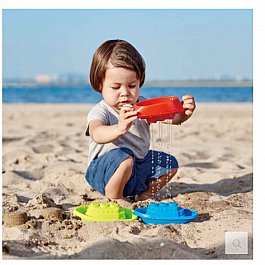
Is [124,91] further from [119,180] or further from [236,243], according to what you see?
[236,243]

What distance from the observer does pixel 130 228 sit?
189 centimetres

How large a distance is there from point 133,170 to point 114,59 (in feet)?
2.58

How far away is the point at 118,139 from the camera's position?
2.52 m

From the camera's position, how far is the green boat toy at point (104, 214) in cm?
204

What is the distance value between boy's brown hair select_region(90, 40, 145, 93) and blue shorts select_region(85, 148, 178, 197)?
499 millimetres

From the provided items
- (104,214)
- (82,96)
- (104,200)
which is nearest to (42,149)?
(104,200)

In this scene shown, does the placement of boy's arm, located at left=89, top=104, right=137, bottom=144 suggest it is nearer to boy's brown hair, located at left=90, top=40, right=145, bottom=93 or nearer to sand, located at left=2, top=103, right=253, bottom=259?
boy's brown hair, located at left=90, top=40, right=145, bottom=93

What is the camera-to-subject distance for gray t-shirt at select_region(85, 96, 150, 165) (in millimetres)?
2428

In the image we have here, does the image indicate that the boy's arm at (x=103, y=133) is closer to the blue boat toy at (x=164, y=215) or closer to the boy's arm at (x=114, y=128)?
the boy's arm at (x=114, y=128)

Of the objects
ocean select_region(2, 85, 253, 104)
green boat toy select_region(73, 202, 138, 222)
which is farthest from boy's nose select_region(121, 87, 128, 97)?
ocean select_region(2, 85, 253, 104)

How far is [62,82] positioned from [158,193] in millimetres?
54769

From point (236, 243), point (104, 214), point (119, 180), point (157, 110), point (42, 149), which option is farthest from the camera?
point (42, 149)
